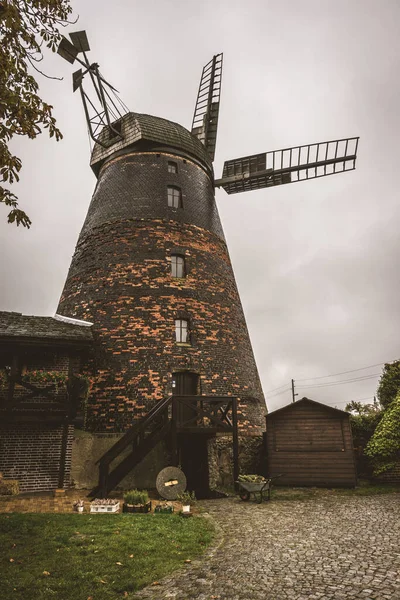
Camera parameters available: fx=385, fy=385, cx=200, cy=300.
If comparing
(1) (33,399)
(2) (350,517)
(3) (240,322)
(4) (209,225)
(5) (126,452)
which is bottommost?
(2) (350,517)

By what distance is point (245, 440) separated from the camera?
44.2 feet

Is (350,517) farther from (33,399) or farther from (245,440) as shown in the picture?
(33,399)

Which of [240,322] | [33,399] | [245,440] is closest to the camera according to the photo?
[33,399]

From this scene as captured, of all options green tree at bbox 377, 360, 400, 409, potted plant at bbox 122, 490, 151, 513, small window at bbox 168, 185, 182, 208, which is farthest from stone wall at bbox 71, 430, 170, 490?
green tree at bbox 377, 360, 400, 409

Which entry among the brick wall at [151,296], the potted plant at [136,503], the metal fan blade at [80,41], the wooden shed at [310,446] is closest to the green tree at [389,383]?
the wooden shed at [310,446]

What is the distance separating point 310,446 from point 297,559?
821 cm

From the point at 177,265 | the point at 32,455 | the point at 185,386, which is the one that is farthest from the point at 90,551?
the point at 177,265

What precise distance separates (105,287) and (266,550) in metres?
10.6

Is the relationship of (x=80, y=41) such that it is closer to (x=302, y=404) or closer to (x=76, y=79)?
(x=76, y=79)

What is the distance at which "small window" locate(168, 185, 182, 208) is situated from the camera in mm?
16783

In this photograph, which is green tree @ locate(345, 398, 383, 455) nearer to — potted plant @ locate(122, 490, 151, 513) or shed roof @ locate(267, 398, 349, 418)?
shed roof @ locate(267, 398, 349, 418)

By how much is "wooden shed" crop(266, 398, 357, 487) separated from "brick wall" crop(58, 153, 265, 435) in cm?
105

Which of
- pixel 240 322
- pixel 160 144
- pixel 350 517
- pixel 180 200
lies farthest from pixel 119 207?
pixel 350 517

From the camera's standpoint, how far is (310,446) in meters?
13.2
